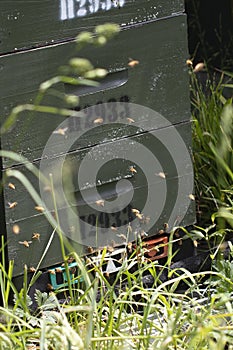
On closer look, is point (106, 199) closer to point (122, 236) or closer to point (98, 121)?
point (122, 236)

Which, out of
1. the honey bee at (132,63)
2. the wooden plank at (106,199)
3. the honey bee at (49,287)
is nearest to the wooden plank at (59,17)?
the honey bee at (132,63)

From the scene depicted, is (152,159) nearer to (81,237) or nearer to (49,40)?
(81,237)

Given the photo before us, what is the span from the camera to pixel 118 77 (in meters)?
3.03

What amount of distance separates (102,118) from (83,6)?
0.36m

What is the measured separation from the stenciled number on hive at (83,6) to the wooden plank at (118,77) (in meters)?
0.09

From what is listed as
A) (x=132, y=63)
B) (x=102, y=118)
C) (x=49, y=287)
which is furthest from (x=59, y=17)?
(x=49, y=287)

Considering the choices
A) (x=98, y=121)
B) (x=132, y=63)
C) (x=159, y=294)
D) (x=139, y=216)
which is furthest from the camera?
(x=139, y=216)

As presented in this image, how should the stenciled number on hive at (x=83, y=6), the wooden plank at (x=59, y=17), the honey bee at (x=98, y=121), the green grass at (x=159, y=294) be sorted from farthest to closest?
1. the honey bee at (x=98, y=121)
2. the stenciled number on hive at (x=83, y=6)
3. the wooden plank at (x=59, y=17)
4. the green grass at (x=159, y=294)

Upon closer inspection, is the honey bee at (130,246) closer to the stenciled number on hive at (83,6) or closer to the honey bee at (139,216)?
the honey bee at (139,216)

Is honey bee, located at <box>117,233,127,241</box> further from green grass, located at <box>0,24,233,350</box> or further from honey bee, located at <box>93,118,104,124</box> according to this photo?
honey bee, located at <box>93,118,104,124</box>

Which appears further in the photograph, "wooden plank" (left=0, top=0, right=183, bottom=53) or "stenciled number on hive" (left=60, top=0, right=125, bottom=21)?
"stenciled number on hive" (left=60, top=0, right=125, bottom=21)

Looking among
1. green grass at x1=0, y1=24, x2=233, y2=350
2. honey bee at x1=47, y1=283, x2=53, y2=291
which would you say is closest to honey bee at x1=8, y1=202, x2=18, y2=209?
green grass at x1=0, y1=24, x2=233, y2=350

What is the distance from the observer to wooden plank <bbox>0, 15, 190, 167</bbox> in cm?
281

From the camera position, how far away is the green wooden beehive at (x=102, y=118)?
9.22 ft
